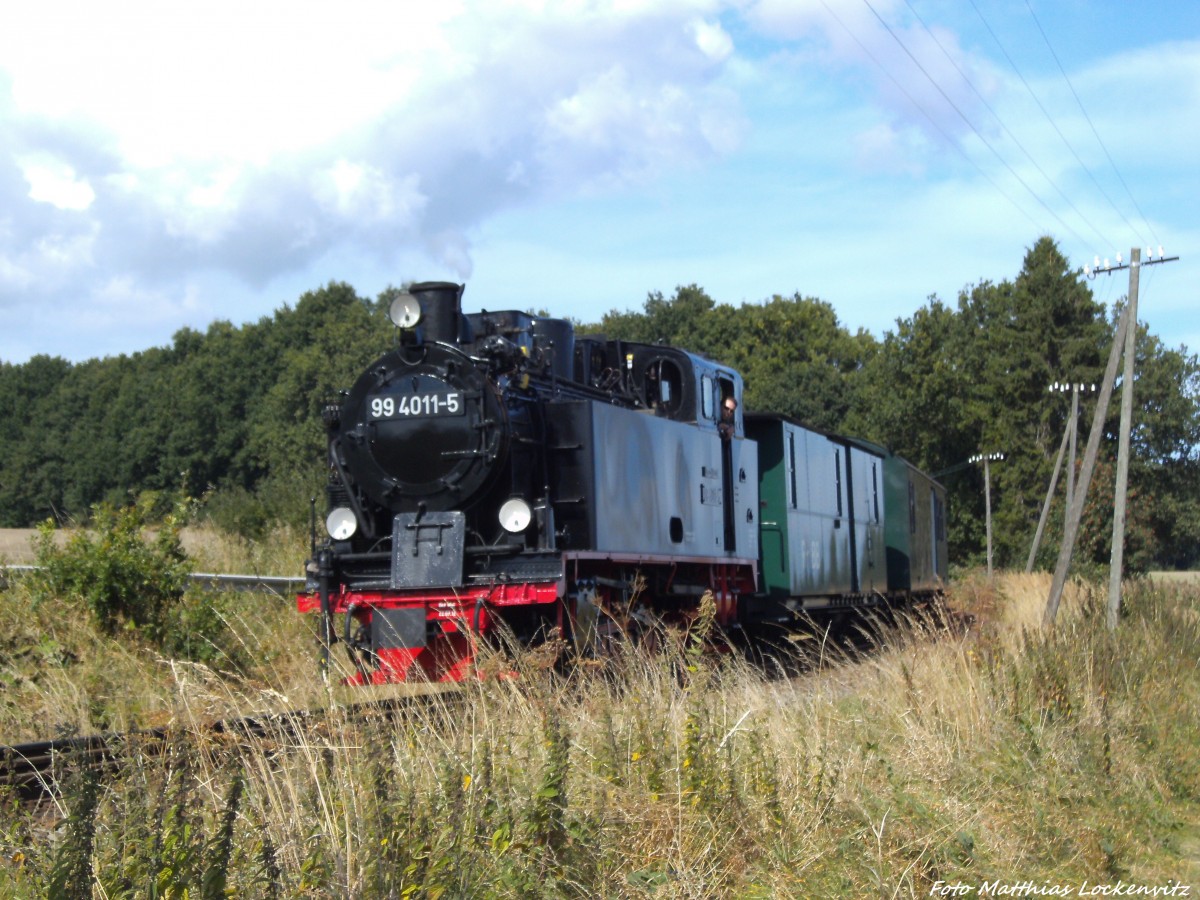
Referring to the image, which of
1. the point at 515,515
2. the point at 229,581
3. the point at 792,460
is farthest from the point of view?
the point at 792,460

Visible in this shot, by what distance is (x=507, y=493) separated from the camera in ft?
33.4

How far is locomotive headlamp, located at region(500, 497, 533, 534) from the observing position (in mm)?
9594

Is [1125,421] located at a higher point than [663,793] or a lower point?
higher

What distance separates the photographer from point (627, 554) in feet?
34.0

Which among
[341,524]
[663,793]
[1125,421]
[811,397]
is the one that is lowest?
[663,793]

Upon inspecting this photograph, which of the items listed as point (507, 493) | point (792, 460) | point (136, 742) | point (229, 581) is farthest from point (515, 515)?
point (792, 460)

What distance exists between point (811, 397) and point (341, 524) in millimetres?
47292

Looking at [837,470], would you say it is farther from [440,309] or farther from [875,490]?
[440,309]

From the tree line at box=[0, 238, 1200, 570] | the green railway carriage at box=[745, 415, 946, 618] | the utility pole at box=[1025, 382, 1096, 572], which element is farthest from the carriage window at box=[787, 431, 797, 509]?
the tree line at box=[0, 238, 1200, 570]

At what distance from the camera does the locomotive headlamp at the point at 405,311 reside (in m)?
10.4

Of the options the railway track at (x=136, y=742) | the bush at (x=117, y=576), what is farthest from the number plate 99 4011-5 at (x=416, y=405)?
the railway track at (x=136, y=742)

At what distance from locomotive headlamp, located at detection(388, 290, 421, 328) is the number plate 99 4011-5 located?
0.60 m

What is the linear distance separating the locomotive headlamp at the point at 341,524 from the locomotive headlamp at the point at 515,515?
1590 mm

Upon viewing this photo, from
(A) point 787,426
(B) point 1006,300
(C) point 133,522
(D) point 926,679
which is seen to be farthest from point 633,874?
(B) point 1006,300
